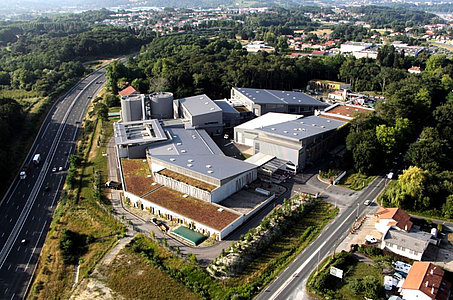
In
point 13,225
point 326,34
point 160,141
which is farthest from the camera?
point 326,34

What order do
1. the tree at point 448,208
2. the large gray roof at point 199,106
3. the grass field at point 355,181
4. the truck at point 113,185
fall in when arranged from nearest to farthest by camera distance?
the tree at point 448,208 < the grass field at point 355,181 < the truck at point 113,185 < the large gray roof at point 199,106

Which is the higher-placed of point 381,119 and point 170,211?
point 381,119

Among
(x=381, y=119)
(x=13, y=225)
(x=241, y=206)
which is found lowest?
(x=13, y=225)

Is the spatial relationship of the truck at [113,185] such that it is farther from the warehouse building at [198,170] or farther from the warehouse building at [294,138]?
the warehouse building at [294,138]

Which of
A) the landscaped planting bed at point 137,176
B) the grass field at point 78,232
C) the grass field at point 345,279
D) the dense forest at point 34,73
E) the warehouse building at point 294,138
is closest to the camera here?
the grass field at point 345,279

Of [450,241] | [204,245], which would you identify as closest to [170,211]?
[204,245]

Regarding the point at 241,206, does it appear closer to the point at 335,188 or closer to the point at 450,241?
the point at 335,188

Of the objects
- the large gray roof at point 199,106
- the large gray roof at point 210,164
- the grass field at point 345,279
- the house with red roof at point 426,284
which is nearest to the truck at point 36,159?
the large gray roof at point 210,164
